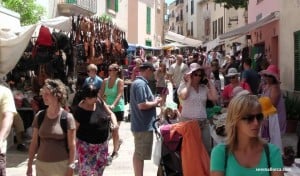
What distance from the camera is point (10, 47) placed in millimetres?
9109

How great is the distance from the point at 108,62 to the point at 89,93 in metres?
8.84

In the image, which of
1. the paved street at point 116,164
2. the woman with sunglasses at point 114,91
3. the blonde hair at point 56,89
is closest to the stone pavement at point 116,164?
the paved street at point 116,164

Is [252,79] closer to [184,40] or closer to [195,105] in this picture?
[195,105]

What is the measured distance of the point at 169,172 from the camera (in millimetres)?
6062

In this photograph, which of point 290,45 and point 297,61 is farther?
point 290,45

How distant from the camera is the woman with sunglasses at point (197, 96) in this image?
6.76m

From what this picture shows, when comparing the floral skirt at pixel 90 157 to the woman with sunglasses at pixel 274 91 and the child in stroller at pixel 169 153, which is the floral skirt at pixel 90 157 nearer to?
the child in stroller at pixel 169 153

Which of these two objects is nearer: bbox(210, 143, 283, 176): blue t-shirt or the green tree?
bbox(210, 143, 283, 176): blue t-shirt

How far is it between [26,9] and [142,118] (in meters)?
8.84

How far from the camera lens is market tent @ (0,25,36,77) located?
905 centimetres

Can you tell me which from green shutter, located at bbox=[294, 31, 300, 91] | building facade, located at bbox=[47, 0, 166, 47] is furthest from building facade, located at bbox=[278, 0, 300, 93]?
building facade, located at bbox=[47, 0, 166, 47]

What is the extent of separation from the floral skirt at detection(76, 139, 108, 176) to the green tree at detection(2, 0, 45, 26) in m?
8.88

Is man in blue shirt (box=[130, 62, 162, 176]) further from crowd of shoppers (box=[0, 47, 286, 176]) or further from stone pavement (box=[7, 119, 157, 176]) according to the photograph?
stone pavement (box=[7, 119, 157, 176])

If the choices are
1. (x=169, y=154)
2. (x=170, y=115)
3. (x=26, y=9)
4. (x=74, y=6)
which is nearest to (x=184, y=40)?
(x=74, y=6)
